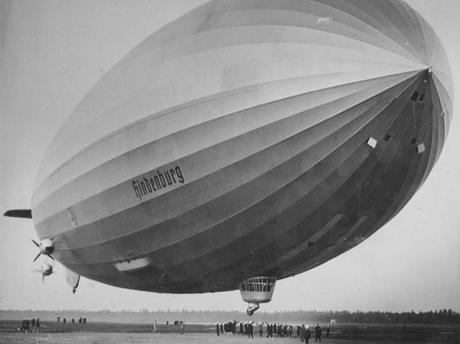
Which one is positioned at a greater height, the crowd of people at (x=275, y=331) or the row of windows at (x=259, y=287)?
the row of windows at (x=259, y=287)

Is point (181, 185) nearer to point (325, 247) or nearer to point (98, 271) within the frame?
point (325, 247)

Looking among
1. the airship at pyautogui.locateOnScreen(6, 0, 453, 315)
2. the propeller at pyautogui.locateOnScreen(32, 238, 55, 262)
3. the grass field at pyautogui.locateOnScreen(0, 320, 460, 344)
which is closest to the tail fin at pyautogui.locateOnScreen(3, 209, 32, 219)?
the propeller at pyautogui.locateOnScreen(32, 238, 55, 262)

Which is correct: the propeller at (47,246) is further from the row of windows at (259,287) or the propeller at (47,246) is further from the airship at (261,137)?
the row of windows at (259,287)

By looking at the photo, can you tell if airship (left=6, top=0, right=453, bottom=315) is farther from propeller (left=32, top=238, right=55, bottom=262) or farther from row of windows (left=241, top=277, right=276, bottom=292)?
propeller (left=32, top=238, right=55, bottom=262)

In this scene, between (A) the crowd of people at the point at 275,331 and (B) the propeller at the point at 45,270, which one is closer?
(A) the crowd of people at the point at 275,331

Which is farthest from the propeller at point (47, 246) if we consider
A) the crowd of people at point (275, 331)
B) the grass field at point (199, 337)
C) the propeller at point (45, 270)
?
the crowd of people at point (275, 331)

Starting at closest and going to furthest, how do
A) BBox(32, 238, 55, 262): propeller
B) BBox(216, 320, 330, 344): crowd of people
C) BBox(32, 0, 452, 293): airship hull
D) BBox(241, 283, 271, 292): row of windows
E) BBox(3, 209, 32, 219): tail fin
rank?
1. BBox(32, 0, 452, 293): airship hull
2. BBox(241, 283, 271, 292): row of windows
3. BBox(32, 238, 55, 262): propeller
4. BBox(216, 320, 330, 344): crowd of people
5. BBox(3, 209, 32, 219): tail fin
